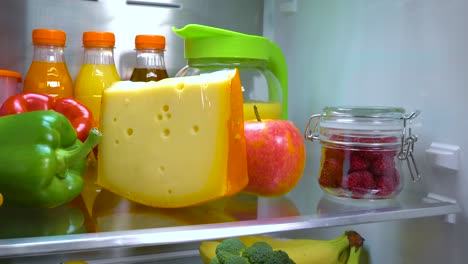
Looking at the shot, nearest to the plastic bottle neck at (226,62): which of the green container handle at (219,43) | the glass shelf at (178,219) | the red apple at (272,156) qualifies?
the green container handle at (219,43)

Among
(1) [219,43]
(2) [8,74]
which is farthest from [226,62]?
(2) [8,74]

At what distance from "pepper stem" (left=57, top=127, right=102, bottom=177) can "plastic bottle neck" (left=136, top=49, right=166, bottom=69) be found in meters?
0.40

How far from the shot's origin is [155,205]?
0.85 metres

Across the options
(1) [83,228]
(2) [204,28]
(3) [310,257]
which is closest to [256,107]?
(2) [204,28]

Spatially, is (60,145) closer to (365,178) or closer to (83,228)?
(83,228)

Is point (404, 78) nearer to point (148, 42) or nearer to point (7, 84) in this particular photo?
point (148, 42)

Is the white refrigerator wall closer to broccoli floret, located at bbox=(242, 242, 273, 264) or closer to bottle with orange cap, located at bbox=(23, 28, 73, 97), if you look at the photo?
broccoli floret, located at bbox=(242, 242, 273, 264)

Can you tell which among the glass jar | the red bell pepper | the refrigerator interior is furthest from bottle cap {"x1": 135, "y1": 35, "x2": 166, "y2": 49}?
the glass jar

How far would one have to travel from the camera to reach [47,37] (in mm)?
1047

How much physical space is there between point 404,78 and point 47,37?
2.29 ft

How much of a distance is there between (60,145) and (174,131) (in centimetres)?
18

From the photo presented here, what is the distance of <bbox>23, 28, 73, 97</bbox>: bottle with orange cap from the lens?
1062 mm

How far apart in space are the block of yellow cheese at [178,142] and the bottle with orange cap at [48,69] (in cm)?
27

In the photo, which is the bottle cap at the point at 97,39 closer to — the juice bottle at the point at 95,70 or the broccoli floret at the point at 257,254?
the juice bottle at the point at 95,70
